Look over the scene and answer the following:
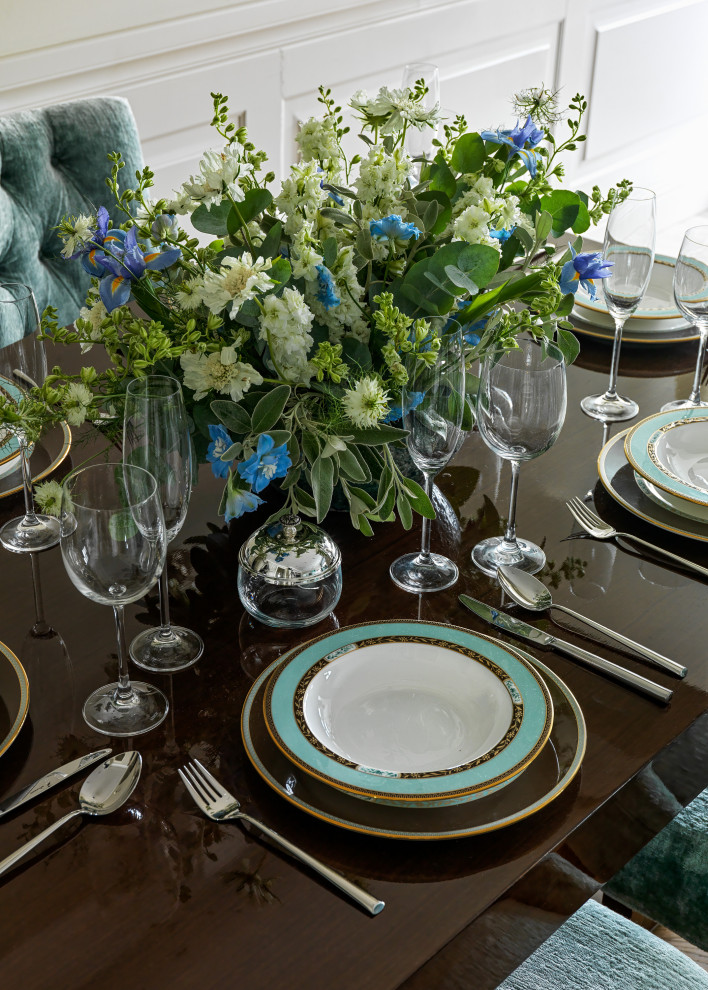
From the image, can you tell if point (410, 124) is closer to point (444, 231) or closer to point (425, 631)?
point (444, 231)

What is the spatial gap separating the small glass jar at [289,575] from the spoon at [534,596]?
17 centimetres

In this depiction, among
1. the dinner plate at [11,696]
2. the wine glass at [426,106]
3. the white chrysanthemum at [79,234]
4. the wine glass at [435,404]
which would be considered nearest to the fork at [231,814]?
the dinner plate at [11,696]

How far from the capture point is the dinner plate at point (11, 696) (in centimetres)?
85

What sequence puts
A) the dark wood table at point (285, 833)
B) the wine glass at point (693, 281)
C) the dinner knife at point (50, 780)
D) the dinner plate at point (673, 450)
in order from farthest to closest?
the wine glass at point (693, 281)
the dinner plate at point (673, 450)
the dinner knife at point (50, 780)
the dark wood table at point (285, 833)

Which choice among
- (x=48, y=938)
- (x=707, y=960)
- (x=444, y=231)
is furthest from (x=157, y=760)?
(x=707, y=960)

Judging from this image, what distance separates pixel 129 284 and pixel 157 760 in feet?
1.44

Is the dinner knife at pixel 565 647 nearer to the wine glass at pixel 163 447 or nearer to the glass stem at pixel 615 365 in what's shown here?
the wine glass at pixel 163 447

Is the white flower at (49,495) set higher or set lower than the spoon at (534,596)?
higher

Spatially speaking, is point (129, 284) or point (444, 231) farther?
point (444, 231)

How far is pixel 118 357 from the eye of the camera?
97 cm

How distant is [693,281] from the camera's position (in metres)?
1.36

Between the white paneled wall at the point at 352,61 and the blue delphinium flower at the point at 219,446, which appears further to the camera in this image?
the white paneled wall at the point at 352,61

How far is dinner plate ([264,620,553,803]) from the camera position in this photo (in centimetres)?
79

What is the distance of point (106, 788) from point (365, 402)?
38 centimetres
